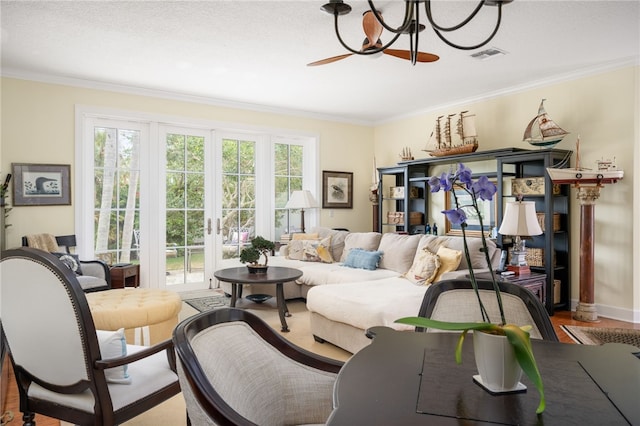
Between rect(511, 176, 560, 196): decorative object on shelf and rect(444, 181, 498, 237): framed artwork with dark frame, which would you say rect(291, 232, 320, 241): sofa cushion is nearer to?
rect(444, 181, 498, 237): framed artwork with dark frame

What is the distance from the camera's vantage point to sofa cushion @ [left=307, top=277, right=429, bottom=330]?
9.66 feet

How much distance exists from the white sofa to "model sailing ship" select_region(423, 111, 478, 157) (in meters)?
1.47

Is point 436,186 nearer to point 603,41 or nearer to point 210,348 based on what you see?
point 210,348

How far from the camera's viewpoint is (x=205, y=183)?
596 cm

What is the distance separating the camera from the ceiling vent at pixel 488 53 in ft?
13.1

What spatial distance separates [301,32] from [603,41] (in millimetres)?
2673

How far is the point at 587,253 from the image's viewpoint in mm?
4254

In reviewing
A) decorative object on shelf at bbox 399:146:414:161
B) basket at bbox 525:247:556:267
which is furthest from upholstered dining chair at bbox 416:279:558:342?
decorative object on shelf at bbox 399:146:414:161

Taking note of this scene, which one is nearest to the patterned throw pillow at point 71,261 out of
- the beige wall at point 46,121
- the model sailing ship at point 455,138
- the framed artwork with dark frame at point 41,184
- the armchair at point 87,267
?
the armchair at point 87,267

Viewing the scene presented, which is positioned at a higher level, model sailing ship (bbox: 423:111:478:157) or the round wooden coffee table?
model sailing ship (bbox: 423:111:478:157)

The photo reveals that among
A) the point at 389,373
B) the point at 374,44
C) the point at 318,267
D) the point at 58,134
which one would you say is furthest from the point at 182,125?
the point at 389,373

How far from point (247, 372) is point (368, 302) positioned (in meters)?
1.94

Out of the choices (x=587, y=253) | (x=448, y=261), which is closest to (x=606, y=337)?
(x=448, y=261)

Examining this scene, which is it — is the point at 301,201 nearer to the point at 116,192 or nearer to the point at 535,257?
the point at 116,192
